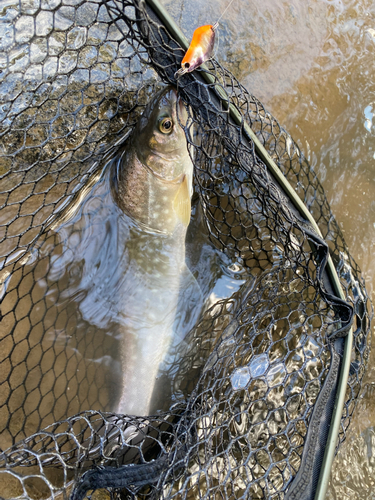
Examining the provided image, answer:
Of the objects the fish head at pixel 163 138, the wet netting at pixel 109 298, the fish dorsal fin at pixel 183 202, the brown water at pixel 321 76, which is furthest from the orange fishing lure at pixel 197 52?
the brown water at pixel 321 76

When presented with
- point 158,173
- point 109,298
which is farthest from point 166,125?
point 109,298

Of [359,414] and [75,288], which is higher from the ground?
[75,288]

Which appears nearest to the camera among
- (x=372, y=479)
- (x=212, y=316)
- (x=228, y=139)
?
(x=228, y=139)

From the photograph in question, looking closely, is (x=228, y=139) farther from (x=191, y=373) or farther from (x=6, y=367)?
(x=6, y=367)

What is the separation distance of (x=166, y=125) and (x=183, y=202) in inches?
19.8

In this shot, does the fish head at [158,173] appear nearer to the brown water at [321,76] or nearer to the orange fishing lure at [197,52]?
the orange fishing lure at [197,52]

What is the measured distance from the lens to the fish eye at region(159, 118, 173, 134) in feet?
7.37

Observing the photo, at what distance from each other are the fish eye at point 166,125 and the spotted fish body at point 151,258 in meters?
0.04

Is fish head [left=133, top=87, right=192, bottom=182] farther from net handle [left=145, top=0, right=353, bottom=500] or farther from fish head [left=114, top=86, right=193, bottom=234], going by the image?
net handle [left=145, top=0, right=353, bottom=500]

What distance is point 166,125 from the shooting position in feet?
7.43

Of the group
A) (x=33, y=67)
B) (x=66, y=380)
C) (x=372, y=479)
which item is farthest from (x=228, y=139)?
(x=372, y=479)

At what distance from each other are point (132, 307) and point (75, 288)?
0.42m

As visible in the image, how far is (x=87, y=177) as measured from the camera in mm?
2637

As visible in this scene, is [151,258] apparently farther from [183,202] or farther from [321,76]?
Answer: [321,76]
